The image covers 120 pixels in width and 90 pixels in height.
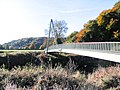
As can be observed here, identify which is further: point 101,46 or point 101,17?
point 101,17

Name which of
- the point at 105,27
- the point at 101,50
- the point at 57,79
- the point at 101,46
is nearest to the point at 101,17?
the point at 105,27

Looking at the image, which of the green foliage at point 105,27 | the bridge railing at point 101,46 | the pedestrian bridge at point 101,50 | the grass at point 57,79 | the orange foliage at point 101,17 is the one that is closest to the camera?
the grass at point 57,79

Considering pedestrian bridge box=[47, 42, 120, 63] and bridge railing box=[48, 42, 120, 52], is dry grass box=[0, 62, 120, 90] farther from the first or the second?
bridge railing box=[48, 42, 120, 52]

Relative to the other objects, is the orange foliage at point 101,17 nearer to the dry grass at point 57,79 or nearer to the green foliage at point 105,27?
the green foliage at point 105,27

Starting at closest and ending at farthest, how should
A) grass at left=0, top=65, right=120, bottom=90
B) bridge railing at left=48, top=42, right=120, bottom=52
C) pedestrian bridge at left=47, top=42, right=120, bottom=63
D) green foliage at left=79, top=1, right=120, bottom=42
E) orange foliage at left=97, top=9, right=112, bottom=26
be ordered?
grass at left=0, top=65, right=120, bottom=90
pedestrian bridge at left=47, top=42, right=120, bottom=63
bridge railing at left=48, top=42, right=120, bottom=52
green foliage at left=79, top=1, right=120, bottom=42
orange foliage at left=97, top=9, right=112, bottom=26

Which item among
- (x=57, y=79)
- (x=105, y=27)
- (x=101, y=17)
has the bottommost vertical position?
(x=57, y=79)

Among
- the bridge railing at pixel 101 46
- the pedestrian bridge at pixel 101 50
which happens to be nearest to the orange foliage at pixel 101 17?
the pedestrian bridge at pixel 101 50

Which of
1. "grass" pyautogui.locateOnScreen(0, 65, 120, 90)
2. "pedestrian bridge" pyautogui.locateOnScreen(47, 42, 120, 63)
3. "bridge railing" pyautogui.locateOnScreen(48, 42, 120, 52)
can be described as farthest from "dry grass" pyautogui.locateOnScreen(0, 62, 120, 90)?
"bridge railing" pyautogui.locateOnScreen(48, 42, 120, 52)

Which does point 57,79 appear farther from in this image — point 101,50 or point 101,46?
point 101,46

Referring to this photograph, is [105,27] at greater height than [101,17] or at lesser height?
lesser

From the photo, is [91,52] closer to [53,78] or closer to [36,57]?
[53,78]

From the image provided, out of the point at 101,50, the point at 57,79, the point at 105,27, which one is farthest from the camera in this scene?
the point at 105,27

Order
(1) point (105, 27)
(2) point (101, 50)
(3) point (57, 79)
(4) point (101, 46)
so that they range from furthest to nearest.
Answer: (1) point (105, 27)
(4) point (101, 46)
(2) point (101, 50)
(3) point (57, 79)

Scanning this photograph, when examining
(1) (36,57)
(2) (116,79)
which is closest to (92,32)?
(1) (36,57)
